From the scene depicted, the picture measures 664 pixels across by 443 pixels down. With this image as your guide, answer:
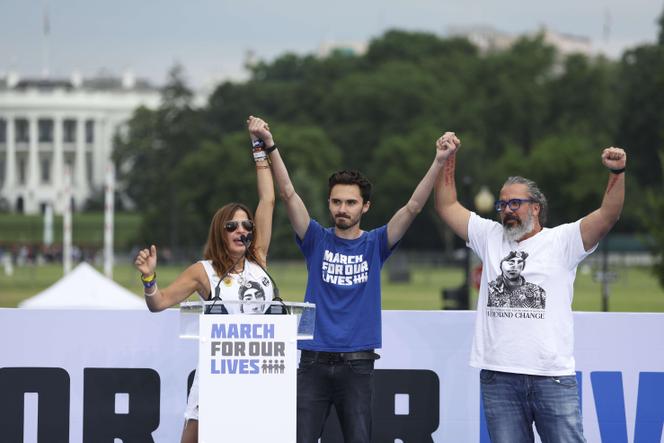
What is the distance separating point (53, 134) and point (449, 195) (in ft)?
525

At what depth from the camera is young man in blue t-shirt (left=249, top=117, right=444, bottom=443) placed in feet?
25.5

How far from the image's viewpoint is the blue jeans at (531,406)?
757 centimetres

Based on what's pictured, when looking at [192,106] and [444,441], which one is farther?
[192,106]

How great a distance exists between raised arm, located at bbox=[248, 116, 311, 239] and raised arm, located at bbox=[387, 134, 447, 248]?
1.61ft

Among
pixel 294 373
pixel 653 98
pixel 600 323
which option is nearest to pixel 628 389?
pixel 600 323

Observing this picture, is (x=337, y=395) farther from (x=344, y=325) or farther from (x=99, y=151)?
(x=99, y=151)

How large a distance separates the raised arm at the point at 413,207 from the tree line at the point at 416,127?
73662 millimetres

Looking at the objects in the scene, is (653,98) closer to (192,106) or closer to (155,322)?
(192,106)

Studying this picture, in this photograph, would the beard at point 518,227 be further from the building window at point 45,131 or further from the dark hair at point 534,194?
the building window at point 45,131

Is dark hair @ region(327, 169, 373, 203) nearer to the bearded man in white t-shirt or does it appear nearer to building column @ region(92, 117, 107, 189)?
the bearded man in white t-shirt

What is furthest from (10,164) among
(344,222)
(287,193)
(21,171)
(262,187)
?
(344,222)

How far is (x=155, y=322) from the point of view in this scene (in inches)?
377

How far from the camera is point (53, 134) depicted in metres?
164

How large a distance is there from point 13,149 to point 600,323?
518ft
